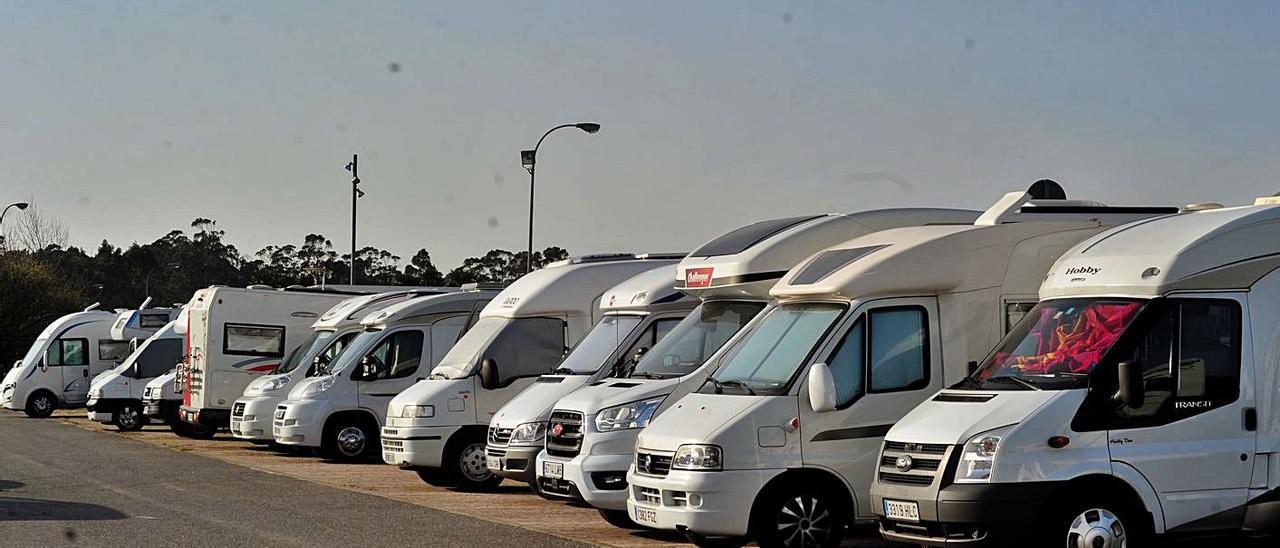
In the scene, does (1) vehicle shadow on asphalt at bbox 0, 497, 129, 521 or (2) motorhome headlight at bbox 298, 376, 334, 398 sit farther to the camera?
(2) motorhome headlight at bbox 298, 376, 334, 398

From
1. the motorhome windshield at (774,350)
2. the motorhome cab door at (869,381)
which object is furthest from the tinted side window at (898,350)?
the motorhome windshield at (774,350)

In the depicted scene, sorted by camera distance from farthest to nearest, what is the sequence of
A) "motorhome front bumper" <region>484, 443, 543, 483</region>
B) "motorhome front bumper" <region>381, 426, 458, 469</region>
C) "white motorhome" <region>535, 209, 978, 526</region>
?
"motorhome front bumper" <region>381, 426, 458, 469</region>
"motorhome front bumper" <region>484, 443, 543, 483</region>
"white motorhome" <region>535, 209, 978, 526</region>

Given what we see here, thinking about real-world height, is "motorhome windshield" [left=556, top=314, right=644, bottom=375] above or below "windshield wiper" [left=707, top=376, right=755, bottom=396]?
above

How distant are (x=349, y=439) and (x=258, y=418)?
248cm

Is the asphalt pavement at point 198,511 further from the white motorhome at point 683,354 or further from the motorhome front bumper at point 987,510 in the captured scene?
the motorhome front bumper at point 987,510

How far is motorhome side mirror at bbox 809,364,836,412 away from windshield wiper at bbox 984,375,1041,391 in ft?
3.92

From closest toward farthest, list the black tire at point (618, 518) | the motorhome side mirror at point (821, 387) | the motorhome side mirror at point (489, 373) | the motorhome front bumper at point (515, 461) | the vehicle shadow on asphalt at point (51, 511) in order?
the motorhome side mirror at point (821, 387), the black tire at point (618, 518), the vehicle shadow on asphalt at point (51, 511), the motorhome front bumper at point (515, 461), the motorhome side mirror at point (489, 373)

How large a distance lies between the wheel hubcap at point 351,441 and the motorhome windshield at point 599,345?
7427 millimetres

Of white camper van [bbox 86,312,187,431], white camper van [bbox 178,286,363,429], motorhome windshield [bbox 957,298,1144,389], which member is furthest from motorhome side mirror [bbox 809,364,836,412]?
white camper van [bbox 86,312,187,431]

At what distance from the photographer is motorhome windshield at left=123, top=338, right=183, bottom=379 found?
33.9 meters

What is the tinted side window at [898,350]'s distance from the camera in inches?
492

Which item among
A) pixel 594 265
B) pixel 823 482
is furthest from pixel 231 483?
pixel 823 482

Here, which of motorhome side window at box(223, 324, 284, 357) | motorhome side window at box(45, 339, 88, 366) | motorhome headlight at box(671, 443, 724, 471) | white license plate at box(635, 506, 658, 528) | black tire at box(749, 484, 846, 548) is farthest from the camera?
motorhome side window at box(45, 339, 88, 366)

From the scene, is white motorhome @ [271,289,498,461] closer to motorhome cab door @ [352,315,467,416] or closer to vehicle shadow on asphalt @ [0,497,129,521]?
motorhome cab door @ [352,315,467,416]
